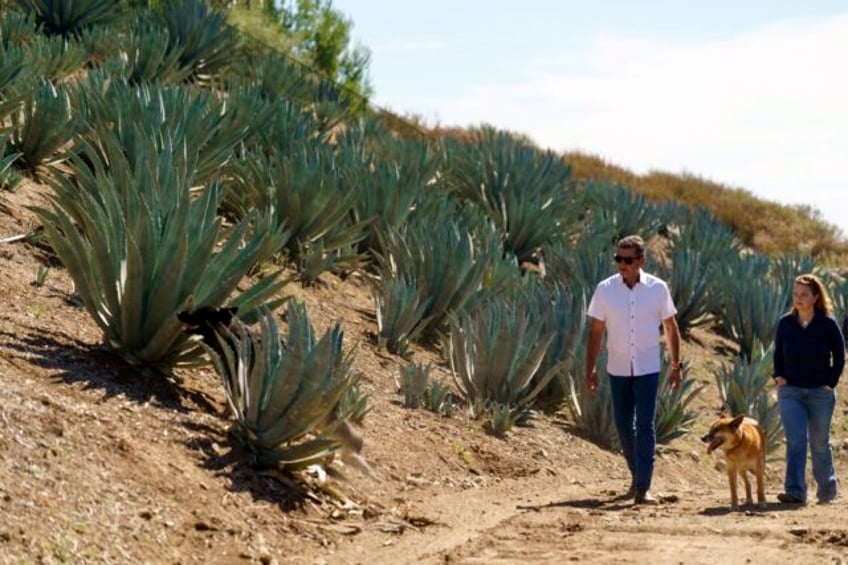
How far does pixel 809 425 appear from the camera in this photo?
10281 mm

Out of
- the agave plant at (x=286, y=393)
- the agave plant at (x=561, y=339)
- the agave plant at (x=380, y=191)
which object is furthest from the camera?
the agave plant at (x=380, y=191)

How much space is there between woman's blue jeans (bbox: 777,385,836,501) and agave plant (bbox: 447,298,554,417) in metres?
2.73

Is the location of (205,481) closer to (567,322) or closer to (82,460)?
(82,460)

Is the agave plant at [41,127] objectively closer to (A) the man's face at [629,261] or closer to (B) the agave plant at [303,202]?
(B) the agave plant at [303,202]

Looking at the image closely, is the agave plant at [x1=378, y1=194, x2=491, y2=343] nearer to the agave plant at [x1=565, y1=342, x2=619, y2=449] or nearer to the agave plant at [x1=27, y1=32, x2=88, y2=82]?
the agave plant at [x1=565, y1=342, x2=619, y2=449]

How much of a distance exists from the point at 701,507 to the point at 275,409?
2.76m

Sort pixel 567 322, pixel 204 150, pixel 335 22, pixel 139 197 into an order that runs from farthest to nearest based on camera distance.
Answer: pixel 335 22, pixel 204 150, pixel 567 322, pixel 139 197

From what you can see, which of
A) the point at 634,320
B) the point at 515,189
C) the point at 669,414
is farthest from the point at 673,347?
the point at 515,189

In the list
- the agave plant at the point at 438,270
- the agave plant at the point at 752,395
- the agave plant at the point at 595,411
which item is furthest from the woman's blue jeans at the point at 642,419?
the agave plant at the point at 752,395

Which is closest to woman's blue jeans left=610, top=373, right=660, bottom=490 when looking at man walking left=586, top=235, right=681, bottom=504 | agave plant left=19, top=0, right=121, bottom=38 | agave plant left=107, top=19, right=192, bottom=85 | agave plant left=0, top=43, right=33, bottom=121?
man walking left=586, top=235, right=681, bottom=504

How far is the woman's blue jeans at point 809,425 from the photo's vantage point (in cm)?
1003

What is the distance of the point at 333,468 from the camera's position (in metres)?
9.27

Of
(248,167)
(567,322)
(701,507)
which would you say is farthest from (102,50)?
(701,507)

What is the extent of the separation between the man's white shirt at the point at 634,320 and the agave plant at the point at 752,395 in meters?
5.25
